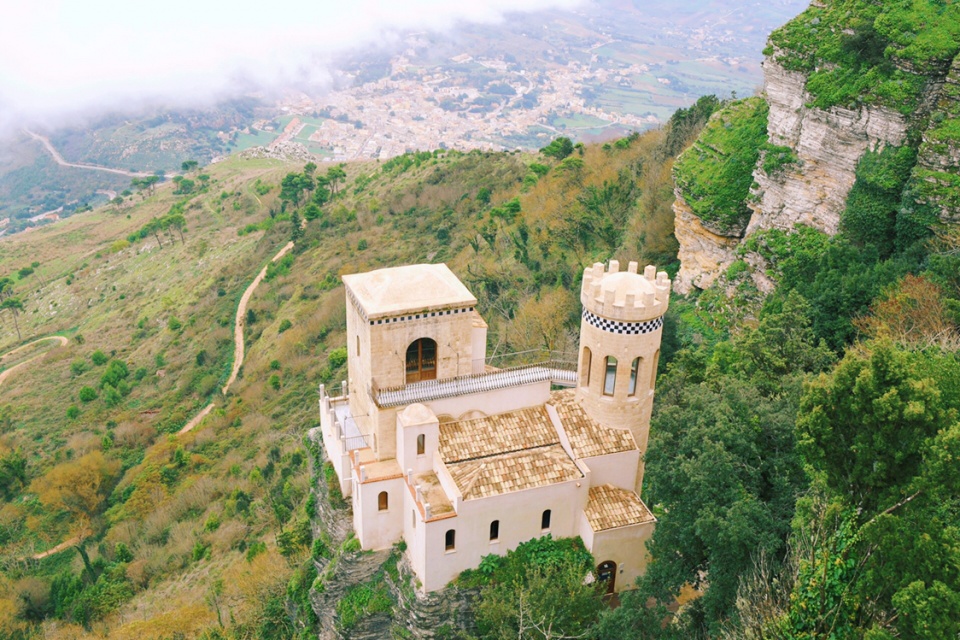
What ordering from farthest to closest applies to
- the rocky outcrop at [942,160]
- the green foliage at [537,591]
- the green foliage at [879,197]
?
1. the green foliage at [879,197]
2. the rocky outcrop at [942,160]
3. the green foliage at [537,591]

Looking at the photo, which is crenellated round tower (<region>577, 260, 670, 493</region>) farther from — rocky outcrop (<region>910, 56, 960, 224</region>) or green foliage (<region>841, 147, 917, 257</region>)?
rocky outcrop (<region>910, 56, 960, 224</region>)

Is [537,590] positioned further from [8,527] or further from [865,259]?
[8,527]

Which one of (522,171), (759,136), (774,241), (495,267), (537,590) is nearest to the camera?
(537,590)

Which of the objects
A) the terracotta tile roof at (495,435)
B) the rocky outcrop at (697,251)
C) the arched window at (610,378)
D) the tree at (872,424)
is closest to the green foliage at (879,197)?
the rocky outcrop at (697,251)

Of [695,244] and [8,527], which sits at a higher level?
[695,244]

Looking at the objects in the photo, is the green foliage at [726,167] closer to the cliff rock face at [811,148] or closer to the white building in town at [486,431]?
the cliff rock face at [811,148]

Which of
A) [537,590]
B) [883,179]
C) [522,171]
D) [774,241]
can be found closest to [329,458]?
[537,590]

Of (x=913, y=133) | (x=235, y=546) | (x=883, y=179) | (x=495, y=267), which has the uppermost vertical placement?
(x=913, y=133)
